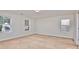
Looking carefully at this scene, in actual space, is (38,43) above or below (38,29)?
below

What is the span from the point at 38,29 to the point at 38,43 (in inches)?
8.6

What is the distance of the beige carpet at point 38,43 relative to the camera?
1.30 metres

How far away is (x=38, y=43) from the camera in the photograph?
1.34m

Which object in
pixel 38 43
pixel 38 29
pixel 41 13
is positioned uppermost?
pixel 41 13

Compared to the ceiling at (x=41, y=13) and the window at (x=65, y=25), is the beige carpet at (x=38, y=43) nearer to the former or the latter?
the window at (x=65, y=25)

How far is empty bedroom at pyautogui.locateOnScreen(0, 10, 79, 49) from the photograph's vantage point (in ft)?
4.22

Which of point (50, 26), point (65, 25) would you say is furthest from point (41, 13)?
point (65, 25)

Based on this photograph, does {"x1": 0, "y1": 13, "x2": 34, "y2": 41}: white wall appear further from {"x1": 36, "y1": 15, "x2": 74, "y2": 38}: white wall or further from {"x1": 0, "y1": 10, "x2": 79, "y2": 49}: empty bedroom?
{"x1": 36, "y1": 15, "x2": 74, "y2": 38}: white wall

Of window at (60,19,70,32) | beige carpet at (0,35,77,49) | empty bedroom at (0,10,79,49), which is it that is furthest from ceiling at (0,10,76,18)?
beige carpet at (0,35,77,49)

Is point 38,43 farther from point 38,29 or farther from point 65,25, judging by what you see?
point 65,25

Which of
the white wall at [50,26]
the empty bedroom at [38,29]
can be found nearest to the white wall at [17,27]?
the empty bedroom at [38,29]
